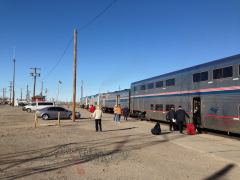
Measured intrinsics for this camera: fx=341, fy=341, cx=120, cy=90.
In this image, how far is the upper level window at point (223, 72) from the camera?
17078 mm

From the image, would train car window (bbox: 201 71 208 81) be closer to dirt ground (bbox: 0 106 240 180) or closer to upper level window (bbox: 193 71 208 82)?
upper level window (bbox: 193 71 208 82)

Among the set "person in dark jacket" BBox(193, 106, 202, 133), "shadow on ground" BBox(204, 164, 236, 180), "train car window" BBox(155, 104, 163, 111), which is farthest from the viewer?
"train car window" BBox(155, 104, 163, 111)

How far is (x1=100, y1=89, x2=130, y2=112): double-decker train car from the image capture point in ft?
143

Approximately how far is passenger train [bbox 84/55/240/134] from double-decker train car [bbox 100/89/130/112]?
11467 mm

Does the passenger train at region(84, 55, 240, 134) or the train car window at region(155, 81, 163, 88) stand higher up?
the train car window at region(155, 81, 163, 88)

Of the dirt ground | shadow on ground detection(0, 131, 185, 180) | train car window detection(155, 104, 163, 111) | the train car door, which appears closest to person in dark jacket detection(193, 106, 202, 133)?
the train car door

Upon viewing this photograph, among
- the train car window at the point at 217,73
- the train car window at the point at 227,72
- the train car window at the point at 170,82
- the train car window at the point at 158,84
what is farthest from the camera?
the train car window at the point at 158,84

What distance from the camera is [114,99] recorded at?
5216 cm

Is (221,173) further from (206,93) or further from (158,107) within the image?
(158,107)

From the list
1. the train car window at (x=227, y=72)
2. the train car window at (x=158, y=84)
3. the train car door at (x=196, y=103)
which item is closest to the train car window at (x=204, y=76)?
the train car door at (x=196, y=103)

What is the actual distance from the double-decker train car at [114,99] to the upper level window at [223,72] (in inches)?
939

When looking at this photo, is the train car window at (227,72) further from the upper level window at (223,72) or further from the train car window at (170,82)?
the train car window at (170,82)

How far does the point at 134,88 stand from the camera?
3869 cm

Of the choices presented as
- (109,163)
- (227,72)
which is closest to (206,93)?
(227,72)
